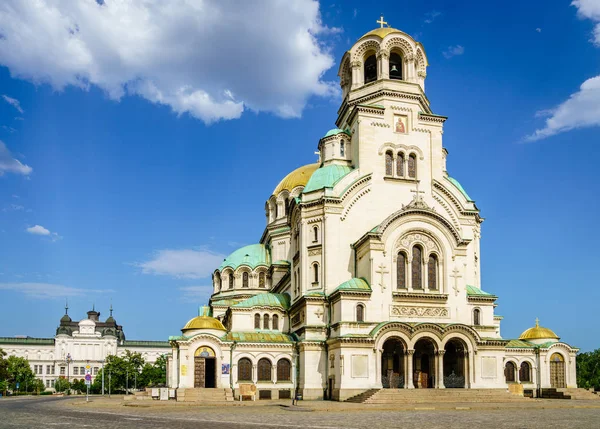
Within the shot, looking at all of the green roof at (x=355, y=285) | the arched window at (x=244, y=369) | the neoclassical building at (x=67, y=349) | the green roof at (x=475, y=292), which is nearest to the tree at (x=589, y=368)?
the green roof at (x=475, y=292)

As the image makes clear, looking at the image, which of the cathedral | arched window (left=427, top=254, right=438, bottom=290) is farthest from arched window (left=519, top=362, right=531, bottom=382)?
arched window (left=427, top=254, right=438, bottom=290)

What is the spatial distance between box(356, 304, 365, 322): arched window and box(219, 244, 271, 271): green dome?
21.0 m

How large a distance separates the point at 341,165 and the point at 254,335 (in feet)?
45.1

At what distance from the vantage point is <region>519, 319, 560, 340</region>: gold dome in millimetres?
49584

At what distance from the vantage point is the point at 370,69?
51.0 metres

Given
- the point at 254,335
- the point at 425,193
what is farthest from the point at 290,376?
the point at 425,193

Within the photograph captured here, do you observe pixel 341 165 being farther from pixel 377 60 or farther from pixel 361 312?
pixel 361 312

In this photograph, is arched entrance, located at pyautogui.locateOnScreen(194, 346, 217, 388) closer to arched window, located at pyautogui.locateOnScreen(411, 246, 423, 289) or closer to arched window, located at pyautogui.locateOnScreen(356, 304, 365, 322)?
arched window, located at pyautogui.locateOnScreen(356, 304, 365, 322)

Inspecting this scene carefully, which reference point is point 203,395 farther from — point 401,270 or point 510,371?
point 510,371

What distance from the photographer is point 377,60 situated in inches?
1934

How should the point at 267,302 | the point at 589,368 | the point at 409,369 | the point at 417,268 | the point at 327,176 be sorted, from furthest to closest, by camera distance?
the point at 589,368, the point at 267,302, the point at 327,176, the point at 417,268, the point at 409,369

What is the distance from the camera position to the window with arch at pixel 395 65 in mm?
49969

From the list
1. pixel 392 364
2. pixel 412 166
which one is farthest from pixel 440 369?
pixel 412 166

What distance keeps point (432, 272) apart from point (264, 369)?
12.7m
